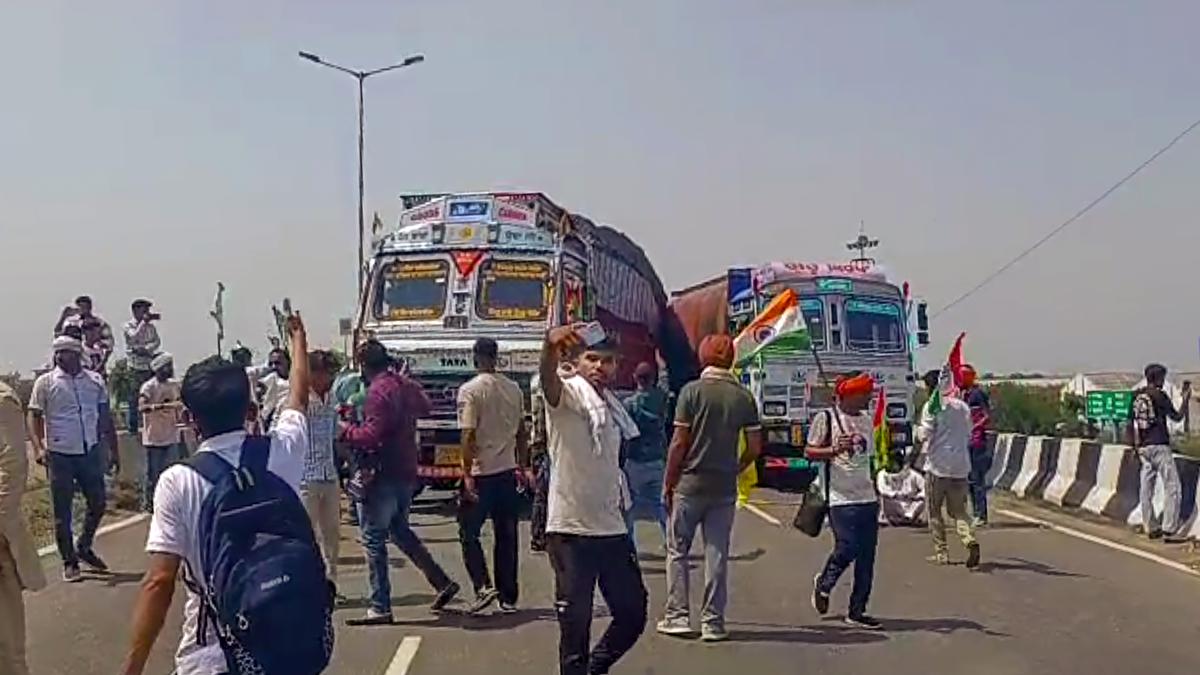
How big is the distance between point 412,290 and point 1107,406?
1353cm

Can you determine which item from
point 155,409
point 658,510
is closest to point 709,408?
point 658,510

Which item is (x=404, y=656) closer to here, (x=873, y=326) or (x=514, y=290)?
(x=514, y=290)

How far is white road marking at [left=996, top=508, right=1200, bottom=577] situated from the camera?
1403cm

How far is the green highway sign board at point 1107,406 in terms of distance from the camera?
83.1 ft

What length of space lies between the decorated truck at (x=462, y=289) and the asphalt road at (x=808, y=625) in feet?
12.4

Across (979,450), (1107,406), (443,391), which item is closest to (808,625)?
(979,450)

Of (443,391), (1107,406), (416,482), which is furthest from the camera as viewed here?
(1107,406)

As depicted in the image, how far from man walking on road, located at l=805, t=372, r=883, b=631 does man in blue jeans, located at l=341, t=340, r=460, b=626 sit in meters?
2.69

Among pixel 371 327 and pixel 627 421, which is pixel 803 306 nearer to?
pixel 371 327

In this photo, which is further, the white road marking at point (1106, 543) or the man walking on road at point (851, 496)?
the white road marking at point (1106, 543)

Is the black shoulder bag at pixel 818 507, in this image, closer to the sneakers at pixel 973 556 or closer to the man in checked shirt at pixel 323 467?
the sneakers at pixel 973 556

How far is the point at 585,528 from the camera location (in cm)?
787

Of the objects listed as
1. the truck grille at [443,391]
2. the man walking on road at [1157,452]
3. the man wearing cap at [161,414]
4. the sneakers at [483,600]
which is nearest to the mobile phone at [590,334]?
the sneakers at [483,600]

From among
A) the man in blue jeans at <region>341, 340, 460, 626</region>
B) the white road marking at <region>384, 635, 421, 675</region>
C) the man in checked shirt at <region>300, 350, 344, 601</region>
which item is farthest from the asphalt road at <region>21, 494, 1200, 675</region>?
the man in checked shirt at <region>300, 350, 344, 601</region>
